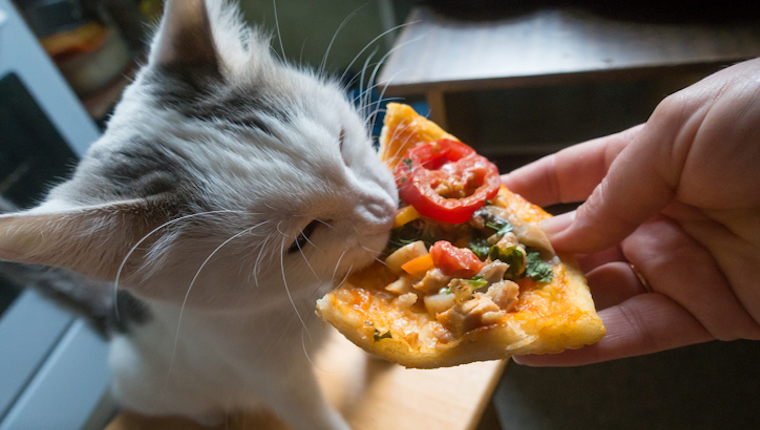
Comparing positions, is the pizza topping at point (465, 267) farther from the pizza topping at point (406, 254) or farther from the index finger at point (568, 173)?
the index finger at point (568, 173)

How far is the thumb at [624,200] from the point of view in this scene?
2.71 ft

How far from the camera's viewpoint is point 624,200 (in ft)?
2.85

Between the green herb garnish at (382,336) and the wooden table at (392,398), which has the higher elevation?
the green herb garnish at (382,336)

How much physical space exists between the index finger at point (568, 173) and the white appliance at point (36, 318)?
1.37m

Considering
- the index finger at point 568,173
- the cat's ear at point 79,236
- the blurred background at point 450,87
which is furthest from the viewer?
the blurred background at point 450,87

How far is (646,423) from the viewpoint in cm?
164

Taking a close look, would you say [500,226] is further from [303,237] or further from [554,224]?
[303,237]

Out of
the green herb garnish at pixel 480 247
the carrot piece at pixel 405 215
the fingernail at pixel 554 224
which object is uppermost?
the carrot piece at pixel 405 215

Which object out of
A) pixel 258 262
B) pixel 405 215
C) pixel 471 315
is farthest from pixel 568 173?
pixel 258 262

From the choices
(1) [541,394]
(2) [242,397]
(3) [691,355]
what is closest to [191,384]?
(2) [242,397]

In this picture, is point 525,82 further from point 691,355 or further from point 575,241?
point 691,355

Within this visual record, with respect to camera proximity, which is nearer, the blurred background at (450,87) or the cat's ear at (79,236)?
the cat's ear at (79,236)

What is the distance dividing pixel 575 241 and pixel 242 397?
0.89 meters

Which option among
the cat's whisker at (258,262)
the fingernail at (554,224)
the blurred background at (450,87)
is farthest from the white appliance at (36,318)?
the fingernail at (554,224)
